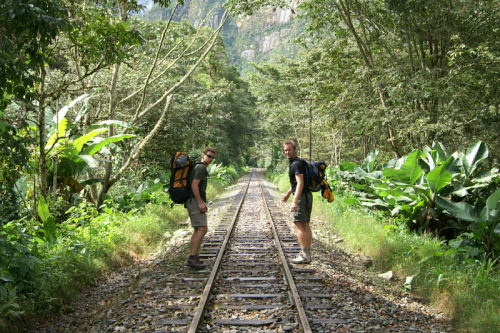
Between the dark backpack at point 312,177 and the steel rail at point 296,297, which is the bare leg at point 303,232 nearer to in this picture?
the steel rail at point 296,297

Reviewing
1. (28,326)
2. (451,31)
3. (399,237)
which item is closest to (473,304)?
(399,237)

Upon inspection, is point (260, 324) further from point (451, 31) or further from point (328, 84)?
point (328, 84)

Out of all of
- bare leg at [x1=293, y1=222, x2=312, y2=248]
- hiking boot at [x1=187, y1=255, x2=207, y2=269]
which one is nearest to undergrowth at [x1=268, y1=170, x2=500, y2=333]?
bare leg at [x1=293, y1=222, x2=312, y2=248]

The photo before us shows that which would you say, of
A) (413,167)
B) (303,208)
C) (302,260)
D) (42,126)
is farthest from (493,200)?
(42,126)

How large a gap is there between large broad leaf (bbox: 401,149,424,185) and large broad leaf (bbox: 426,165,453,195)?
443 millimetres

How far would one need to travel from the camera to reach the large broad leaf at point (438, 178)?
5.84 meters

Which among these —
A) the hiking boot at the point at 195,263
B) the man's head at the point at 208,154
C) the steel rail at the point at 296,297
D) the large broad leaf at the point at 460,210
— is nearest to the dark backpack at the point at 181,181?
the man's head at the point at 208,154

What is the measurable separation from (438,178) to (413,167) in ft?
1.97

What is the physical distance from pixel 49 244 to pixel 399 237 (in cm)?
593

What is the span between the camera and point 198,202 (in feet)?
17.4

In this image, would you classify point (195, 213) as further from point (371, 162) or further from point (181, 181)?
point (371, 162)

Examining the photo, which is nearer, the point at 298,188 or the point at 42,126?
the point at 298,188

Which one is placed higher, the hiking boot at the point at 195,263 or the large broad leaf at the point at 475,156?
the large broad leaf at the point at 475,156

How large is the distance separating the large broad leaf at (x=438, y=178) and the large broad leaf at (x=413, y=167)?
44cm
